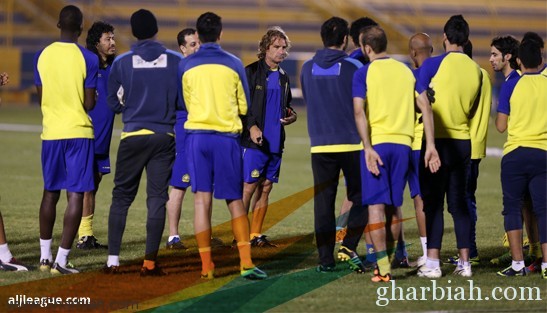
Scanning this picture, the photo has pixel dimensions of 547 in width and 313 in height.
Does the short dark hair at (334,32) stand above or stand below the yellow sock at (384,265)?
above

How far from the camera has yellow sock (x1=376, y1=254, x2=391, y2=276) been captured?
27.7 ft

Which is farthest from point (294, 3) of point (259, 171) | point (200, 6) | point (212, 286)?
point (212, 286)

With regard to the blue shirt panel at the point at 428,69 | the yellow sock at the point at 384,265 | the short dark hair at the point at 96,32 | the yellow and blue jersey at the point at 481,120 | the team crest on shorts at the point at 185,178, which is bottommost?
the yellow sock at the point at 384,265

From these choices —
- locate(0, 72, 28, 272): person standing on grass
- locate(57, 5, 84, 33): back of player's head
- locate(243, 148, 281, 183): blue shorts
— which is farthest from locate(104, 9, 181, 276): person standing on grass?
locate(243, 148, 281, 183): blue shorts

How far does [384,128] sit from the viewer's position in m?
8.45

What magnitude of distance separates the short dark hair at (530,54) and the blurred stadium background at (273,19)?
3146 centimetres

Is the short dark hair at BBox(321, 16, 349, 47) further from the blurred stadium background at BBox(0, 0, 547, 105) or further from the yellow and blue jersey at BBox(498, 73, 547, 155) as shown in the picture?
the blurred stadium background at BBox(0, 0, 547, 105)

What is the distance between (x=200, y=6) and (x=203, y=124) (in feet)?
118

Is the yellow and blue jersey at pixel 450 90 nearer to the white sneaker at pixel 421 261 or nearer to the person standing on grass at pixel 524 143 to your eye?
the person standing on grass at pixel 524 143

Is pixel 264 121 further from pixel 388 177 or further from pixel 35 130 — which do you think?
pixel 35 130

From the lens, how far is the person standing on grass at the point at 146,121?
880cm

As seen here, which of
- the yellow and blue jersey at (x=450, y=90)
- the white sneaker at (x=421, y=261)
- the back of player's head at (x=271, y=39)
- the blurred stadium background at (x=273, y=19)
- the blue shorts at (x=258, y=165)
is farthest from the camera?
the blurred stadium background at (x=273, y=19)

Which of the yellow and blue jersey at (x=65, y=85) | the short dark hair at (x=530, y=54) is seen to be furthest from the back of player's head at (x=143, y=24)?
the short dark hair at (x=530, y=54)

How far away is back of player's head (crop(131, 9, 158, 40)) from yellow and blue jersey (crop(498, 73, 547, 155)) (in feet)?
9.47
